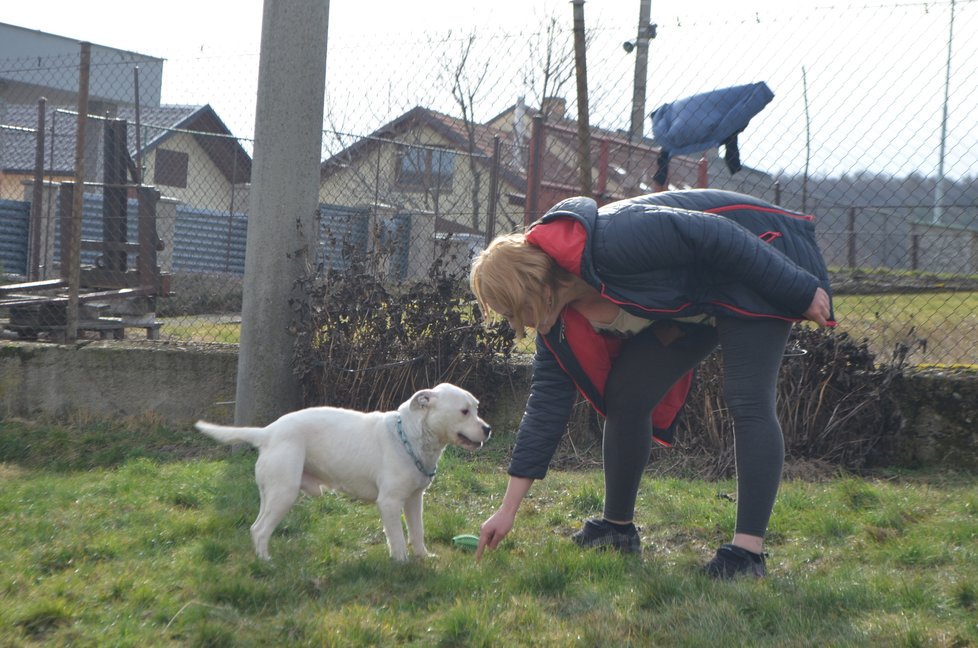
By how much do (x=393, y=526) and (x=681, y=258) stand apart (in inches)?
61.1

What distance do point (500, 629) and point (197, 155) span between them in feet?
41.4

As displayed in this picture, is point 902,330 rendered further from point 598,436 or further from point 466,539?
point 466,539

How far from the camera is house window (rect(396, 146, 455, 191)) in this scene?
860cm

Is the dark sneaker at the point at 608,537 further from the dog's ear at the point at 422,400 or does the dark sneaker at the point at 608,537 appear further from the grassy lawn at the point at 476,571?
the dog's ear at the point at 422,400

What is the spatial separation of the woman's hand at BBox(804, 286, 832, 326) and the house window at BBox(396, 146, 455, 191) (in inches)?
208

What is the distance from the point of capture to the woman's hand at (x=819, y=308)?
133 inches

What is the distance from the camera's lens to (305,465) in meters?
4.30

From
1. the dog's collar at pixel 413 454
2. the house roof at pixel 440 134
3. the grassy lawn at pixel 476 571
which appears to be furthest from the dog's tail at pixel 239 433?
the house roof at pixel 440 134

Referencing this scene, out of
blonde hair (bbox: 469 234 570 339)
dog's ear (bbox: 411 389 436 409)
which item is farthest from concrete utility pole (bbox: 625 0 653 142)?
blonde hair (bbox: 469 234 570 339)

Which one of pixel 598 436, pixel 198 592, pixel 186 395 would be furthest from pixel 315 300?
pixel 198 592

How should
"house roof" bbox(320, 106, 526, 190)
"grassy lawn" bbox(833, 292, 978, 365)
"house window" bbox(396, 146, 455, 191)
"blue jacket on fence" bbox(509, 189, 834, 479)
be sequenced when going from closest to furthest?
"blue jacket on fence" bbox(509, 189, 834, 479)
"grassy lawn" bbox(833, 292, 978, 365)
"house roof" bbox(320, 106, 526, 190)
"house window" bbox(396, 146, 455, 191)

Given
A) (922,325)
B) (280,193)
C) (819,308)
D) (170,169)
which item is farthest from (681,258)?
(170,169)

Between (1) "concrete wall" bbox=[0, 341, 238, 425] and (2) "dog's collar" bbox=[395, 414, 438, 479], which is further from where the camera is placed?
(1) "concrete wall" bbox=[0, 341, 238, 425]

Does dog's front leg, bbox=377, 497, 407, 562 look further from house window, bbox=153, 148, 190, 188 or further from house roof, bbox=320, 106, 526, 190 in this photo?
house window, bbox=153, 148, 190, 188
